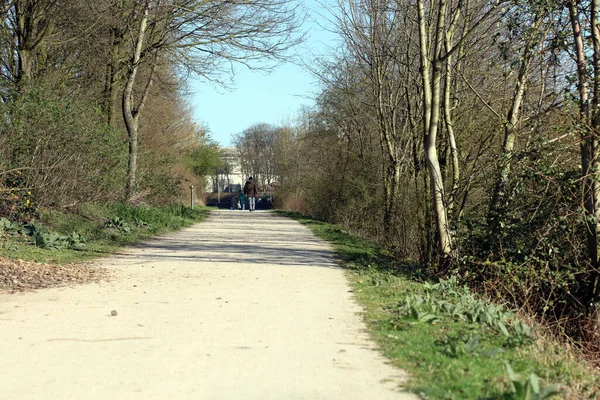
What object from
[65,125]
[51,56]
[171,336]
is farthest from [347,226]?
[171,336]

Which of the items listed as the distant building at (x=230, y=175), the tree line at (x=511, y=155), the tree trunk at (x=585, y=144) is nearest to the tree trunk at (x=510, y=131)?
the tree line at (x=511, y=155)

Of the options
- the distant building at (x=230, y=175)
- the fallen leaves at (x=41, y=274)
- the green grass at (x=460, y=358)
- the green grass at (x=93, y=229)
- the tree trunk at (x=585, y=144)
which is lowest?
the green grass at (x=460, y=358)

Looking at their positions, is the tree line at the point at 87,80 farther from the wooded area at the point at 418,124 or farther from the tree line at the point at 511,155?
the tree line at the point at 511,155

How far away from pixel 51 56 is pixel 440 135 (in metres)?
14.5

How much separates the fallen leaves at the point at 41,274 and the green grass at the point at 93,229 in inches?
30.6

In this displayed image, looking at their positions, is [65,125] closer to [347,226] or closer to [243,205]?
[347,226]

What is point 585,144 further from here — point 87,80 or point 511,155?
point 87,80

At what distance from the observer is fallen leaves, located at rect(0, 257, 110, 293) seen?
Answer: 9930 millimetres

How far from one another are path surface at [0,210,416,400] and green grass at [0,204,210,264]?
195cm

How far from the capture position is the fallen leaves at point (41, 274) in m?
9.93

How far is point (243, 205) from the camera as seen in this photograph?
49.1m

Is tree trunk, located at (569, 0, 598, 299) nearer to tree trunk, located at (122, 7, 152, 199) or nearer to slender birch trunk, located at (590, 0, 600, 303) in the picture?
slender birch trunk, located at (590, 0, 600, 303)

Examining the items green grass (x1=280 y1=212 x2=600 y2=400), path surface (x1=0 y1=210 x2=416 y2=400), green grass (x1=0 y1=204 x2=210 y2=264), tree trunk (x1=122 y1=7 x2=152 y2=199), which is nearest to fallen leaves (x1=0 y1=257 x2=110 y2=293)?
path surface (x1=0 y1=210 x2=416 y2=400)

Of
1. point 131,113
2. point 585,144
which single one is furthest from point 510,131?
point 131,113
